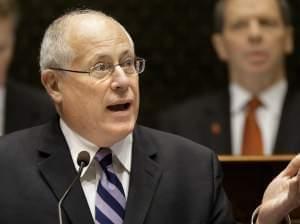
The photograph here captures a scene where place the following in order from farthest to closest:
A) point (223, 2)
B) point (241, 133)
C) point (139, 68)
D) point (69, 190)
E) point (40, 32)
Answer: point (40, 32)
point (223, 2)
point (241, 133)
point (139, 68)
point (69, 190)

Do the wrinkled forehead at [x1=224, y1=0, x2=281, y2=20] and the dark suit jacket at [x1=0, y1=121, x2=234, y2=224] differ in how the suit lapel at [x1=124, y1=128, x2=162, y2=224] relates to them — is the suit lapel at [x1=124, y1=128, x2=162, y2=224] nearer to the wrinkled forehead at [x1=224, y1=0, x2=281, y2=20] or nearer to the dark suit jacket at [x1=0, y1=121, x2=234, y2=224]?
the dark suit jacket at [x1=0, y1=121, x2=234, y2=224]

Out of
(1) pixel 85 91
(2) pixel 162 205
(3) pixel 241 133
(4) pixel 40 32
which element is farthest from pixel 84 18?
(4) pixel 40 32

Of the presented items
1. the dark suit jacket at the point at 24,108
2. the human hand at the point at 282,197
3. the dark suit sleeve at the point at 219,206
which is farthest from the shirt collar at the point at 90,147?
the dark suit jacket at the point at 24,108

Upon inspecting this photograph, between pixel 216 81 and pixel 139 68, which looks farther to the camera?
pixel 216 81

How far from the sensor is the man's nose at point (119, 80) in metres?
2.68

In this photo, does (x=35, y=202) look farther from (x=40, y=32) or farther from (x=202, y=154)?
(x=40, y=32)

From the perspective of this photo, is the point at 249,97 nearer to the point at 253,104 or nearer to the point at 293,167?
the point at 253,104

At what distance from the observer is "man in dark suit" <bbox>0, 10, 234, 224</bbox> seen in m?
2.64

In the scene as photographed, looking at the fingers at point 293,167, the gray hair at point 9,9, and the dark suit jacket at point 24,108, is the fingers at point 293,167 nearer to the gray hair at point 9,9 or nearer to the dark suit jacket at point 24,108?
the dark suit jacket at point 24,108

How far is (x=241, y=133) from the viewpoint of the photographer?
153 inches

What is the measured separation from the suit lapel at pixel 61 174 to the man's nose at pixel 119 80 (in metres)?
0.24

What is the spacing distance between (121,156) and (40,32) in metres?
2.08

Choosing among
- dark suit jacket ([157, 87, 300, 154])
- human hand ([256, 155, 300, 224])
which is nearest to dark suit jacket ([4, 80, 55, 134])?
dark suit jacket ([157, 87, 300, 154])

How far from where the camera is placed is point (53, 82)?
2.82 meters
